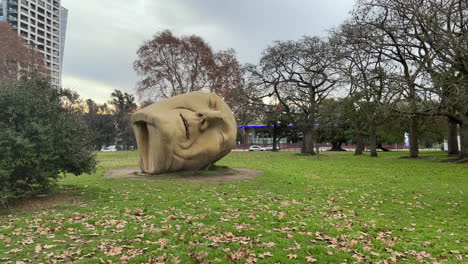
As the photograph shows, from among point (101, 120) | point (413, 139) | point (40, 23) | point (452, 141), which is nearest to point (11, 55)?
point (101, 120)

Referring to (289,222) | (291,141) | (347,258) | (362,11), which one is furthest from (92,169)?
(291,141)

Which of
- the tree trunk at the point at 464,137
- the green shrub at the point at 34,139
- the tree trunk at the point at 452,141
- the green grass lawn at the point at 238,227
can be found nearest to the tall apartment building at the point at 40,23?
the green shrub at the point at 34,139

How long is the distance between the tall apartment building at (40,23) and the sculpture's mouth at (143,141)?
8919 centimetres

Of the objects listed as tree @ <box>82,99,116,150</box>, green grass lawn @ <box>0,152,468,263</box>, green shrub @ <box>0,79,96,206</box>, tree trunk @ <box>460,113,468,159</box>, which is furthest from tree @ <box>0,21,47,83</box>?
tree trunk @ <box>460,113,468,159</box>

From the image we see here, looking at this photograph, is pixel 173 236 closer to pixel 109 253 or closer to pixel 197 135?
pixel 109 253

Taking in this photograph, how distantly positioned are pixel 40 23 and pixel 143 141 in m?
112

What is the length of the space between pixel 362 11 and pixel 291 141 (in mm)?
55462

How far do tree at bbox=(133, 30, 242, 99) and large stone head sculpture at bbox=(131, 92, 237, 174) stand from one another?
938 inches

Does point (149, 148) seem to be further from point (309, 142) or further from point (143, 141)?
point (309, 142)

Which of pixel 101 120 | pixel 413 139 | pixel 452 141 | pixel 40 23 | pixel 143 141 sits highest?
pixel 40 23

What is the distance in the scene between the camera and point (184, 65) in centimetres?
3928

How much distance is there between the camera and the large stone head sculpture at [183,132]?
44.8ft

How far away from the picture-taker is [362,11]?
73.1ft

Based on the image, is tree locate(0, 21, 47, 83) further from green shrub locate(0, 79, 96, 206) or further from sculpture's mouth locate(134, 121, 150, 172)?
green shrub locate(0, 79, 96, 206)
